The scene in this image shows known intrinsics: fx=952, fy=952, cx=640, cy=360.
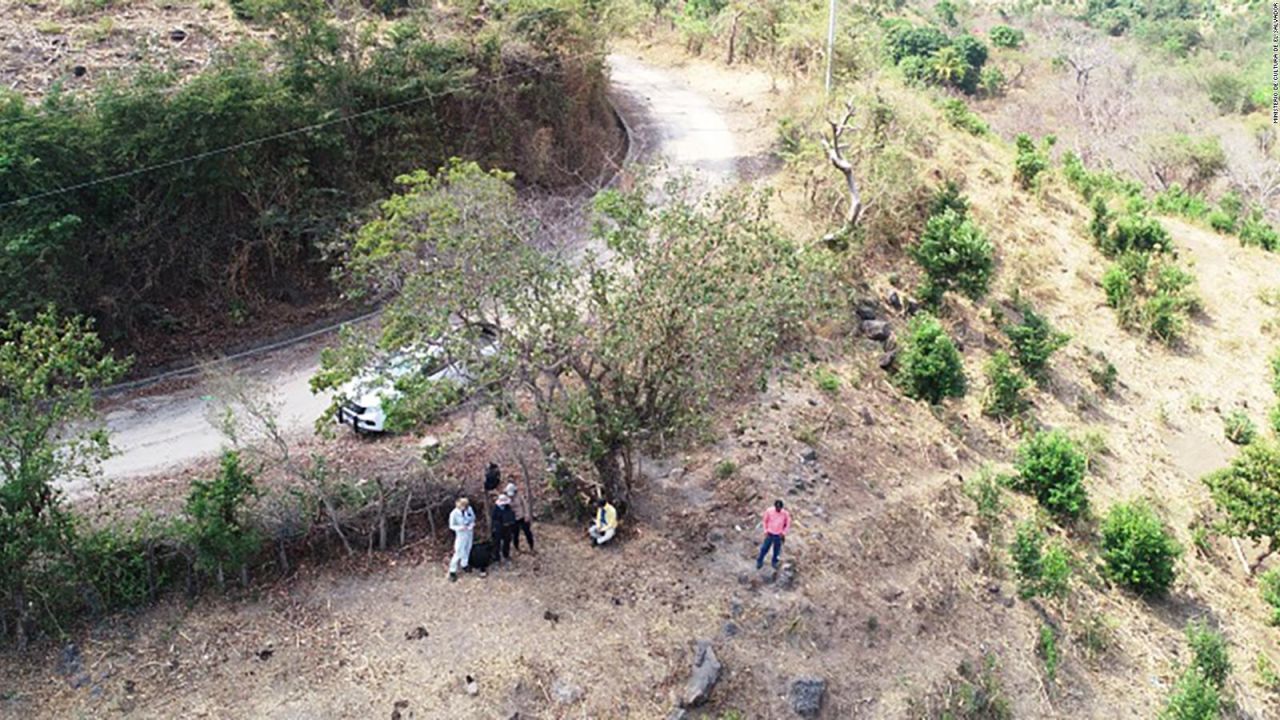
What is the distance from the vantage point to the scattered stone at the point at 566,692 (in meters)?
13.4

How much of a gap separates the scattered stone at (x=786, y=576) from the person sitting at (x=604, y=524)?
9.39 ft

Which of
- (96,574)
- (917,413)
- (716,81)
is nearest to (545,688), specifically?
(96,574)

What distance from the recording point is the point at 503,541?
51.1ft

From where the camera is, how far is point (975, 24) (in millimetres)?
84500

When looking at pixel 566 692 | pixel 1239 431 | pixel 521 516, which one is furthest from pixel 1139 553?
pixel 521 516

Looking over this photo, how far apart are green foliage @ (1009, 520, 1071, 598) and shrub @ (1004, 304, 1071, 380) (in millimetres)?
7642

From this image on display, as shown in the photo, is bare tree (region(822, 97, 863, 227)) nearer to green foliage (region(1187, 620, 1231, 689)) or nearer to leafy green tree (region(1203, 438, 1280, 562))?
leafy green tree (region(1203, 438, 1280, 562))

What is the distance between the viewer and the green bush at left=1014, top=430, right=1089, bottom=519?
1973 centimetres

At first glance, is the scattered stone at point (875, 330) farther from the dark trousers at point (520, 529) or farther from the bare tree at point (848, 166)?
the dark trousers at point (520, 529)

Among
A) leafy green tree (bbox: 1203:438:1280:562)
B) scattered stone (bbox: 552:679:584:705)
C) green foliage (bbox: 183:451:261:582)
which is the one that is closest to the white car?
green foliage (bbox: 183:451:261:582)

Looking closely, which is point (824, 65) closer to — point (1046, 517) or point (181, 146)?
point (1046, 517)

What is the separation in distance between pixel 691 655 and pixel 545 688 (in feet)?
7.25

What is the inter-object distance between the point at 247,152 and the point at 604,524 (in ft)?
40.6

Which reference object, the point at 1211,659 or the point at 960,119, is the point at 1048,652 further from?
the point at 960,119
